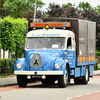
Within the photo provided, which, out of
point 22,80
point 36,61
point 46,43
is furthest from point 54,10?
point 36,61

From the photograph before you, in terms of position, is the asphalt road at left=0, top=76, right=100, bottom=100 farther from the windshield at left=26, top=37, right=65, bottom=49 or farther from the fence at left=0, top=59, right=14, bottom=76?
the fence at left=0, top=59, right=14, bottom=76

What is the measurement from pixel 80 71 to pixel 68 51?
7.72ft

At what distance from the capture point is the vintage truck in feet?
56.8

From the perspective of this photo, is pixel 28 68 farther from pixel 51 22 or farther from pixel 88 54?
pixel 88 54

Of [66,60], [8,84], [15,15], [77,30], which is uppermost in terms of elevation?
[15,15]

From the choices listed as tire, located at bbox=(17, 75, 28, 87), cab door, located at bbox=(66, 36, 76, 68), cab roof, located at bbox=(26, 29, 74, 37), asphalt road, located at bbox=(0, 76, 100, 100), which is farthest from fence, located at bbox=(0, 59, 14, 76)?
asphalt road, located at bbox=(0, 76, 100, 100)

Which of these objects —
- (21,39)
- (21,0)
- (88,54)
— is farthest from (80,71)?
(21,0)

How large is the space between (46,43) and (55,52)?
0.75 meters

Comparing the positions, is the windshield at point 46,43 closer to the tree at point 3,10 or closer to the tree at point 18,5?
the tree at point 3,10

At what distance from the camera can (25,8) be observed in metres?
77.1

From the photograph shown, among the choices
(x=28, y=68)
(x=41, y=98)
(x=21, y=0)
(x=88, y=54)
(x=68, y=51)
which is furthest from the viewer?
(x=21, y=0)

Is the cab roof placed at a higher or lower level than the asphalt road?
higher

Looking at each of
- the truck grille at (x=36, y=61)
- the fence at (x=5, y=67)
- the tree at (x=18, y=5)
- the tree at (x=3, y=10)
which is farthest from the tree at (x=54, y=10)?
the truck grille at (x=36, y=61)

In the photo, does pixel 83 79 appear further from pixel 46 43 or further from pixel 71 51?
pixel 46 43
